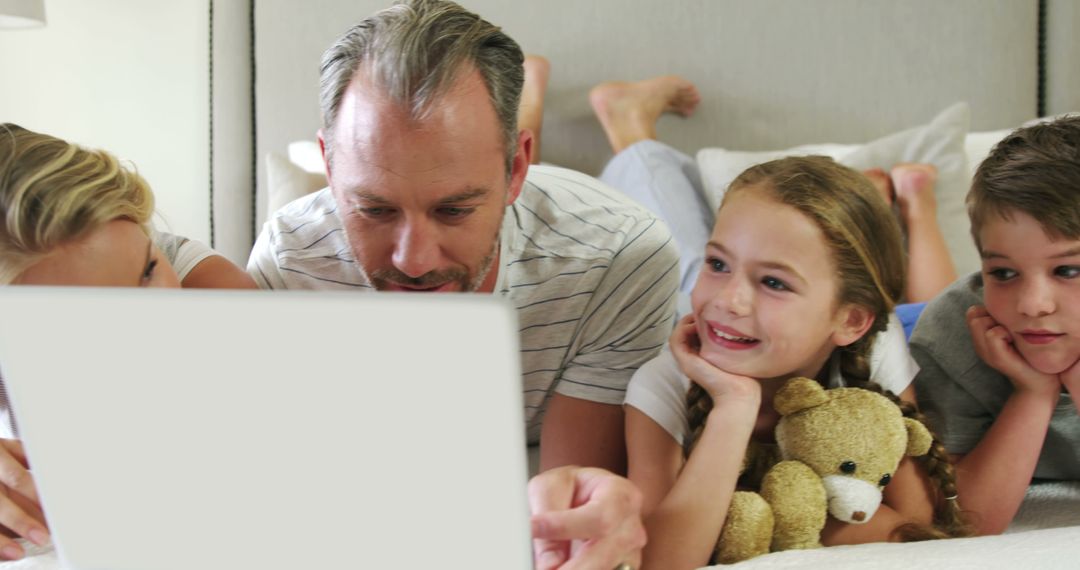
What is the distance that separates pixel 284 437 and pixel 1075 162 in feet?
2.10

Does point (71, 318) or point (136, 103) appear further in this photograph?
point (136, 103)

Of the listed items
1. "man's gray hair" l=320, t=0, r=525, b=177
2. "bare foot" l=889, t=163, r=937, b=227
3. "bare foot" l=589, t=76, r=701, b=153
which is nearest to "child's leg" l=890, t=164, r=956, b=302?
"bare foot" l=889, t=163, r=937, b=227

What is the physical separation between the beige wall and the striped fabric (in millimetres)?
447

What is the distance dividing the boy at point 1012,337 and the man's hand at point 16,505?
2.36ft

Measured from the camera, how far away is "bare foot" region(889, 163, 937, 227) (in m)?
1.36

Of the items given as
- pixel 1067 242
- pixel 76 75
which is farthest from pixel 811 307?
pixel 76 75

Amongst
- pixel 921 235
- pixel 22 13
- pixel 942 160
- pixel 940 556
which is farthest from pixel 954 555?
pixel 22 13

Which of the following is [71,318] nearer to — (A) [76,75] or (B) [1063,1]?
(A) [76,75]

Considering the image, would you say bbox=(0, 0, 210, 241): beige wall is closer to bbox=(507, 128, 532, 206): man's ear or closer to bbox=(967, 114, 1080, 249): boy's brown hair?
bbox=(507, 128, 532, 206): man's ear

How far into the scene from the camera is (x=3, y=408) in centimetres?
69

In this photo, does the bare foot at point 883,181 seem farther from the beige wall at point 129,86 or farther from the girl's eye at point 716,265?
the beige wall at point 129,86

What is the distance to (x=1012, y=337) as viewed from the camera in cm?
78

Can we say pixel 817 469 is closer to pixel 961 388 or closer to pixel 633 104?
pixel 961 388

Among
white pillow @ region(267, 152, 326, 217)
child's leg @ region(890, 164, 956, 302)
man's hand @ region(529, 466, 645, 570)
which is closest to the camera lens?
man's hand @ region(529, 466, 645, 570)
